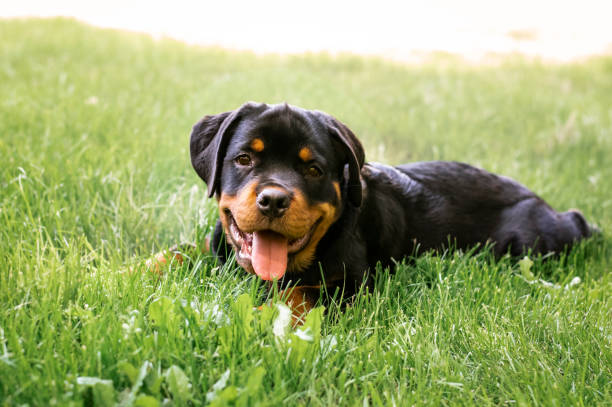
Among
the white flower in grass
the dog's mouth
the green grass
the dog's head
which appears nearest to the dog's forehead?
the dog's head

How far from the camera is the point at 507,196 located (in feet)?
12.9

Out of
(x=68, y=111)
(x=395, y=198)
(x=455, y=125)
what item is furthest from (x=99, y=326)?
(x=455, y=125)

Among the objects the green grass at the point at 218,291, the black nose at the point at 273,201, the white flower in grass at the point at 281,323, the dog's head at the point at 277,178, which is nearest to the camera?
the green grass at the point at 218,291

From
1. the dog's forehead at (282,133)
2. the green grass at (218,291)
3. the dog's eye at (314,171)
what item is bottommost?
the green grass at (218,291)

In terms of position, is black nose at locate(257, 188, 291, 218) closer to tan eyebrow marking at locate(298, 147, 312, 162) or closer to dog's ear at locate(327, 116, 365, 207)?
tan eyebrow marking at locate(298, 147, 312, 162)

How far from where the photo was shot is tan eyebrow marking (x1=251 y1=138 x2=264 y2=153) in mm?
2744

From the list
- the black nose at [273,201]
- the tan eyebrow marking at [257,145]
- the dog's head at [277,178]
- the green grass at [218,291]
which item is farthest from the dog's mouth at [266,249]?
the tan eyebrow marking at [257,145]

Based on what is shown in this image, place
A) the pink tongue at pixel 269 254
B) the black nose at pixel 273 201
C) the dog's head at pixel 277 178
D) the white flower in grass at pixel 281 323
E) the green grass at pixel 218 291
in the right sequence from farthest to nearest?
1. the pink tongue at pixel 269 254
2. the dog's head at pixel 277 178
3. the black nose at pixel 273 201
4. the white flower in grass at pixel 281 323
5. the green grass at pixel 218 291

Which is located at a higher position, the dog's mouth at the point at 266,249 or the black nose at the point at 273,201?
the black nose at the point at 273,201

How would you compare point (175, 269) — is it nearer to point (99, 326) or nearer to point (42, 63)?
point (99, 326)

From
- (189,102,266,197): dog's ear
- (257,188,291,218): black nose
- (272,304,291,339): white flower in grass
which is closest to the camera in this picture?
(272,304,291,339): white flower in grass

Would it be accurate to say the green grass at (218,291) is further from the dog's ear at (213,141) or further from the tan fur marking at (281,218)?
the dog's ear at (213,141)

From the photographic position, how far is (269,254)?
8.96 ft

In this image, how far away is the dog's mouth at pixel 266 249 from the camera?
2.71 metres
